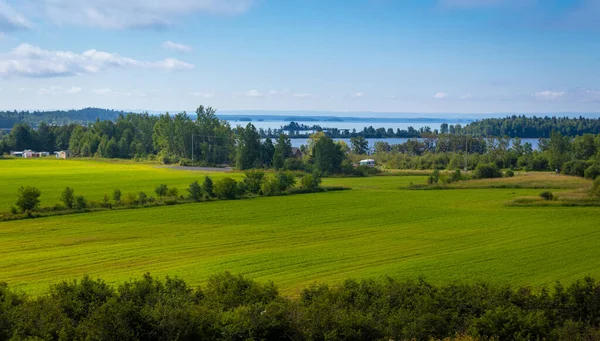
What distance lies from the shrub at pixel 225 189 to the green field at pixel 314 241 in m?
2.24

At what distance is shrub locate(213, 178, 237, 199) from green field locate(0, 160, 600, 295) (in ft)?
7.36

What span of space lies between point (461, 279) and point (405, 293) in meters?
11.1

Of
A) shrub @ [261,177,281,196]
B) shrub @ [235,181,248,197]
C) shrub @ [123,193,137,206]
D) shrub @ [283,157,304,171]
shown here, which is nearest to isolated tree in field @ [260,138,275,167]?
shrub @ [283,157,304,171]

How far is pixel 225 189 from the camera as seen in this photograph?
6612 centimetres

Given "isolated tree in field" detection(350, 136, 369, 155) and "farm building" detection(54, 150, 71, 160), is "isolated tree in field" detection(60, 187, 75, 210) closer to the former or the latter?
"farm building" detection(54, 150, 71, 160)

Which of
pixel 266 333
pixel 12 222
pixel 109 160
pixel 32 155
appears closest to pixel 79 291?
pixel 266 333

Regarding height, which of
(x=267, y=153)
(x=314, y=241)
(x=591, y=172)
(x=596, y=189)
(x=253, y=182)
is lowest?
(x=314, y=241)

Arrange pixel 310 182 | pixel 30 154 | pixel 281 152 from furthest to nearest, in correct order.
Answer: pixel 30 154
pixel 281 152
pixel 310 182

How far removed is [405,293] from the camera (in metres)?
22.3

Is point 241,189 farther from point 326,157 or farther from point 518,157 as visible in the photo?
point 518,157

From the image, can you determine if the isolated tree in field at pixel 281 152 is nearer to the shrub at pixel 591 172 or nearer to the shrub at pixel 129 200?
the shrub at pixel 129 200

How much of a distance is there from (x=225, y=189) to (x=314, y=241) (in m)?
24.1

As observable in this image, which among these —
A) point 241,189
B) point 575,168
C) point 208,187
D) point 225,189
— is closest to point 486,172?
point 575,168

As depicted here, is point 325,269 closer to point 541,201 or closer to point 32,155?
point 541,201
